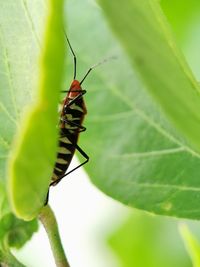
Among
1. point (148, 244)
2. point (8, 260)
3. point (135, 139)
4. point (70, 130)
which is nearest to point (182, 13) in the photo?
point (70, 130)

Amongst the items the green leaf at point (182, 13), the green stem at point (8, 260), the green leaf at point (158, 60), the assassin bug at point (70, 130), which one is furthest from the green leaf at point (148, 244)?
the green leaf at point (158, 60)

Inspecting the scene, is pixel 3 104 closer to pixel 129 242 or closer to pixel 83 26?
pixel 83 26

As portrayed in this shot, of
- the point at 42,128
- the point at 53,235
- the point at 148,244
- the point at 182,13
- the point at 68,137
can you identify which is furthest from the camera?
the point at 148,244

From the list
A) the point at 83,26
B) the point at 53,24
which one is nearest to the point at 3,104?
the point at 83,26

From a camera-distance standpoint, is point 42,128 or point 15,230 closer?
point 42,128

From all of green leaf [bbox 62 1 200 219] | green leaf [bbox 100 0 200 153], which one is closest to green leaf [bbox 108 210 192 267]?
green leaf [bbox 62 1 200 219]

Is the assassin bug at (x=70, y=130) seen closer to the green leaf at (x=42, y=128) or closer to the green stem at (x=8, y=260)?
the green stem at (x=8, y=260)

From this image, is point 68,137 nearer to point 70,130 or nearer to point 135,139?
point 70,130
